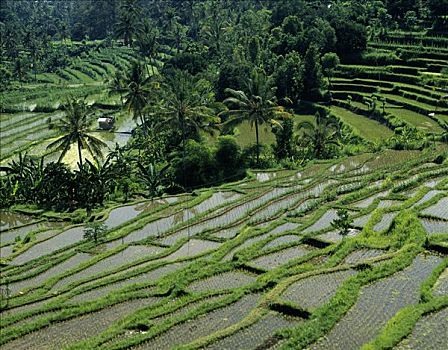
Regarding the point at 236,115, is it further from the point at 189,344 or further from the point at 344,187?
the point at 189,344

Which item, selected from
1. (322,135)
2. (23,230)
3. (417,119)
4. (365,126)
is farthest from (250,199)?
(417,119)

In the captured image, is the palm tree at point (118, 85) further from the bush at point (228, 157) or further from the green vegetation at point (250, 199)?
the bush at point (228, 157)

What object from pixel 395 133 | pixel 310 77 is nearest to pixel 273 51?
pixel 310 77

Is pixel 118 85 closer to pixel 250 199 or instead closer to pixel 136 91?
pixel 136 91

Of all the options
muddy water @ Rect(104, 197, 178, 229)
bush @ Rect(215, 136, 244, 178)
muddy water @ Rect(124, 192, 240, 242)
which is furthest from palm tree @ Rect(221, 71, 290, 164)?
muddy water @ Rect(104, 197, 178, 229)

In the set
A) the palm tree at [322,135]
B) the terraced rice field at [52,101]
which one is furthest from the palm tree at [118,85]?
the palm tree at [322,135]
